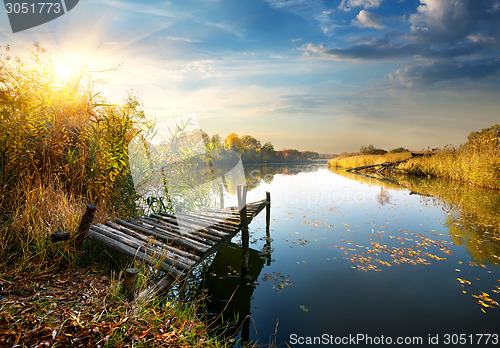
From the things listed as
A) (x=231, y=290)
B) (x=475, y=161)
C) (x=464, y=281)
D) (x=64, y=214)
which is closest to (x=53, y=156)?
(x=64, y=214)

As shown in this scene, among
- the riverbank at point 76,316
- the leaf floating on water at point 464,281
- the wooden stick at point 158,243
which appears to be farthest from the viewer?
the leaf floating on water at point 464,281

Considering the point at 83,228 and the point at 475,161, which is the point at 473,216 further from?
the point at 83,228

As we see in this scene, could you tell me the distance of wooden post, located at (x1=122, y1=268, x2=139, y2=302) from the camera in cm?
279

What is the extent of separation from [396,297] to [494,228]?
20.7ft

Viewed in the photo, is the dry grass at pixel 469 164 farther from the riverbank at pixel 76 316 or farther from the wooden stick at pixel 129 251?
the riverbank at pixel 76 316

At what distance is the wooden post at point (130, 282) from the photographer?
2.79 m

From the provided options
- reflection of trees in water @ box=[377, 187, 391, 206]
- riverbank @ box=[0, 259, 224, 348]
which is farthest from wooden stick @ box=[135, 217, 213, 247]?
reflection of trees in water @ box=[377, 187, 391, 206]

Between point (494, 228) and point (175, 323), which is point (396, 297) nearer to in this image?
point (175, 323)

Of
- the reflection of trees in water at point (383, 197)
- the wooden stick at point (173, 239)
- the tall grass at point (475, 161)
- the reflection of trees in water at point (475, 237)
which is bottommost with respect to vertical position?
the reflection of trees in water at point (475, 237)

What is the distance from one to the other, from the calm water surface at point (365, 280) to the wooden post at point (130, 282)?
6.05 feet

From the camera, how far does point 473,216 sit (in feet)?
31.8

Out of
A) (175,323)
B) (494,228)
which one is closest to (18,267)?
(175,323)

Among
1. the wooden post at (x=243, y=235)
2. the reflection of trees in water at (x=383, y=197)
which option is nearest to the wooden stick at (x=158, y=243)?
the wooden post at (x=243, y=235)

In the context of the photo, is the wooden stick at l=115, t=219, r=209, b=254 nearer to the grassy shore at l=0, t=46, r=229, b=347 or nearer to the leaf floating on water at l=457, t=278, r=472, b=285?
the grassy shore at l=0, t=46, r=229, b=347
